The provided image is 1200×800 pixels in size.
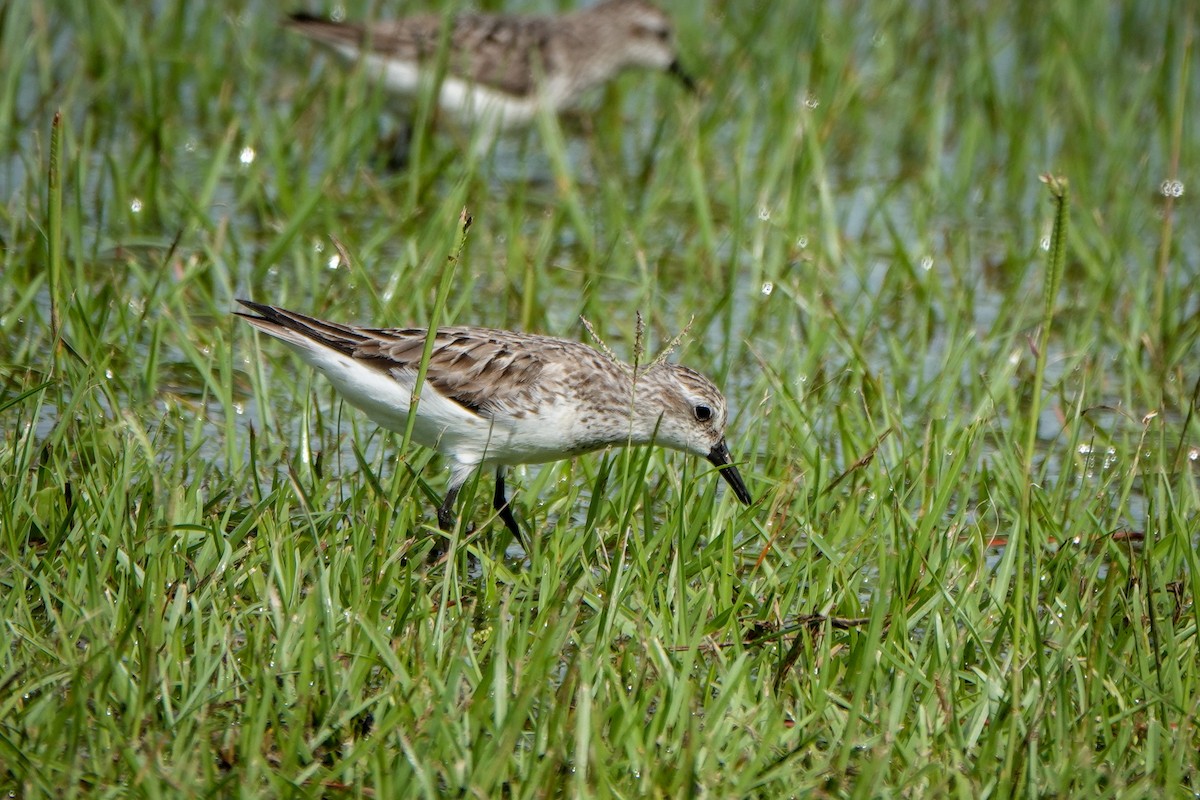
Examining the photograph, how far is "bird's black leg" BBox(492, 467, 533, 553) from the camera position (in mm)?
5099

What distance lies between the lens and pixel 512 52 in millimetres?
10617

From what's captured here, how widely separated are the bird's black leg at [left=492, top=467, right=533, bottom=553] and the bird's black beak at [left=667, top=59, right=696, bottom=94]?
5.31 m

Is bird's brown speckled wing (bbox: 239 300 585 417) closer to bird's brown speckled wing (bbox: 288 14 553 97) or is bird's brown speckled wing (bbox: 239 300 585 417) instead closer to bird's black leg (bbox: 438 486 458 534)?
bird's black leg (bbox: 438 486 458 534)

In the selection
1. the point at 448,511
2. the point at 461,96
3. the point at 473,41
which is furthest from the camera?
the point at 473,41

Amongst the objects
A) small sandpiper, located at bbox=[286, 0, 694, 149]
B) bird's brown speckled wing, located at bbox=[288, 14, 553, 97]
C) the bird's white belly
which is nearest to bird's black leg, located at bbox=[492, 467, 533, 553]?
small sandpiper, located at bbox=[286, 0, 694, 149]

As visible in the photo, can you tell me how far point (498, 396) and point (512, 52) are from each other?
5617mm

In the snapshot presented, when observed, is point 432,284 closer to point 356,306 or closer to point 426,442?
point 356,306

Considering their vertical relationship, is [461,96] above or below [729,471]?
below

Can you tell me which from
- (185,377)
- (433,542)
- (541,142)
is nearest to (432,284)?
(185,377)

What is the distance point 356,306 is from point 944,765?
148 inches

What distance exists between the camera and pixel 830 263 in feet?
25.5

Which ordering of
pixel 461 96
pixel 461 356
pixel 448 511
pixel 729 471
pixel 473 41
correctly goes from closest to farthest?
pixel 448 511 < pixel 729 471 < pixel 461 356 < pixel 461 96 < pixel 473 41

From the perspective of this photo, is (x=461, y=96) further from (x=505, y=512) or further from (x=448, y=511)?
(x=505, y=512)

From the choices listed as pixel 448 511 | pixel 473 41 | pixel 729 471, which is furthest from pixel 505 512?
pixel 473 41
